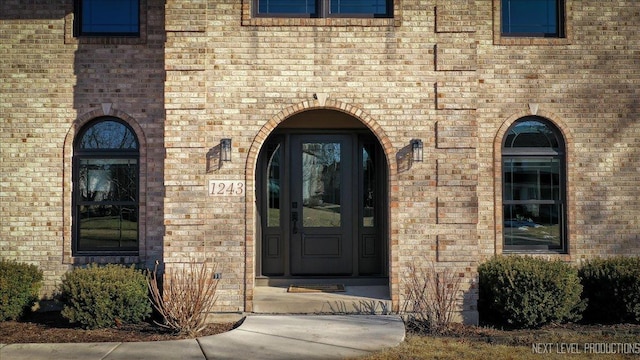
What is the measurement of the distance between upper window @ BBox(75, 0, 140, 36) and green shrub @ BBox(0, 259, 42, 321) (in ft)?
12.4

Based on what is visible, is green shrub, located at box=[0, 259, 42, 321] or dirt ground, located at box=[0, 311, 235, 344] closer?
dirt ground, located at box=[0, 311, 235, 344]

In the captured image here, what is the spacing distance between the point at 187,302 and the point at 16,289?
273cm

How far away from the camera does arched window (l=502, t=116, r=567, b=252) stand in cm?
898

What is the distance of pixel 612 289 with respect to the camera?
8086 mm

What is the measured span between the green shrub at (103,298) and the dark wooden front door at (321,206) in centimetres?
248

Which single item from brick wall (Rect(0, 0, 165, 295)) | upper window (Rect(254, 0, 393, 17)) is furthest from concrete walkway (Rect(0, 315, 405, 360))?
upper window (Rect(254, 0, 393, 17))

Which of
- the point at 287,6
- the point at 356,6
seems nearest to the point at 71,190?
the point at 287,6

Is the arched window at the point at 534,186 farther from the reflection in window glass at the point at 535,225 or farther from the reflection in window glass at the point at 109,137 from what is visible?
the reflection in window glass at the point at 109,137

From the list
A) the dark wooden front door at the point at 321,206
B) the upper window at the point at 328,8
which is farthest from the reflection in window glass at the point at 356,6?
the dark wooden front door at the point at 321,206

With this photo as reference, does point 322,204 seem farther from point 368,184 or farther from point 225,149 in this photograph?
point 225,149

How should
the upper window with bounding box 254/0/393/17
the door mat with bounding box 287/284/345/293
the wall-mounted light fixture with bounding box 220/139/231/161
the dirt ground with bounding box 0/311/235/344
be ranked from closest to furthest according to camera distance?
the dirt ground with bounding box 0/311/235/344 → the wall-mounted light fixture with bounding box 220/139/231/161 → the upper window with bounding box 254/0/393/17 → the door mat with bounding box 287/284/345/293

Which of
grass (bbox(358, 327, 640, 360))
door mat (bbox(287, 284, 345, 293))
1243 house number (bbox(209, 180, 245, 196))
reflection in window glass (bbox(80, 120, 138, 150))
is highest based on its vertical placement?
reflection in window glass (bbox(80, 120, 138, 150))

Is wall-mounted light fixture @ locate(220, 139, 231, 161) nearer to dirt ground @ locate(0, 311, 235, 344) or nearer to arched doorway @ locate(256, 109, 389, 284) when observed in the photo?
arched doorway @ locate(256, 109, 389, 284)

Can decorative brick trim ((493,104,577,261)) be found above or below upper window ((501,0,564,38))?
below
